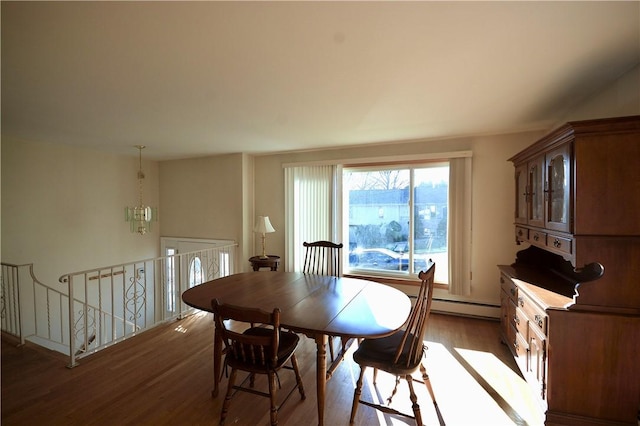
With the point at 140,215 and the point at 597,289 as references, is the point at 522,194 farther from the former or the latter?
the point at 140,215

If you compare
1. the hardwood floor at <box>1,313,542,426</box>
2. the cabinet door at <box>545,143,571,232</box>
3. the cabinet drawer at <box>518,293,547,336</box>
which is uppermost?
the cabinet door at <box>545,143,571,232</box>

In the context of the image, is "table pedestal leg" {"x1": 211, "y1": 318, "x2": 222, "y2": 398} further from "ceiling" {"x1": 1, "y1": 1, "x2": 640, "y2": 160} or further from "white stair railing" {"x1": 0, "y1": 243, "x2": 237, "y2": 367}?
"ceiling" {"x1": 1, "y1": 1, "x2": 640, "y2": 160}

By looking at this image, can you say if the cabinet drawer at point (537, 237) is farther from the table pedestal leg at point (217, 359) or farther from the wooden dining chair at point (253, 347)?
the table pedestal leg at point (217, 359)

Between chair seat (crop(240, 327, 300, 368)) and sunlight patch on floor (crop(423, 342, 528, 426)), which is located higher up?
chair seat (crop(240, 327, 300, 368))

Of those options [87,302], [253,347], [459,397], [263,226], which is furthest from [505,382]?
[87,302]

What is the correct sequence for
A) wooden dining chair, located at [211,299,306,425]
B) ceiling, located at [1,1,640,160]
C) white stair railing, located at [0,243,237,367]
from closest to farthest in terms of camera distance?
ceiling, located at [1,1,640,160], wooden dining chair, located at [211,299,306,425], white stair railing, located at [0,243,237,367]

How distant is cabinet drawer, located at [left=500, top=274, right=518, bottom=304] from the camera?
2.48 m

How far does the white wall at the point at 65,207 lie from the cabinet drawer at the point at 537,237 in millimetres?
5273

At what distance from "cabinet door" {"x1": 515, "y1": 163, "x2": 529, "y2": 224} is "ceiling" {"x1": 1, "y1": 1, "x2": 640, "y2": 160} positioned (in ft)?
1.89

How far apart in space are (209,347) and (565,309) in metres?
3.01

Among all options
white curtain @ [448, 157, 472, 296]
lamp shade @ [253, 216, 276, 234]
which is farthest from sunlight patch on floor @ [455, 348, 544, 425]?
lamp shade @ [253, 216, 276, 234]

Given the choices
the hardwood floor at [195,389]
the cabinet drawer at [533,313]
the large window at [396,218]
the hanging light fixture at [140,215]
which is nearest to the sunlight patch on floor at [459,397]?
the hardwood floor at [195,389]

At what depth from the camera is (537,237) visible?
2293 millimetres

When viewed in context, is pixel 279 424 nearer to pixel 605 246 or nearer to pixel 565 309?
pixel 565 309
